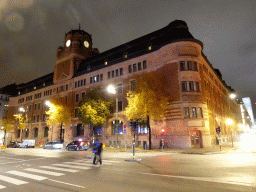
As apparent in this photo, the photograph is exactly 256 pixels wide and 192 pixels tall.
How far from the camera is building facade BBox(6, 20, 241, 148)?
28641 millimetres

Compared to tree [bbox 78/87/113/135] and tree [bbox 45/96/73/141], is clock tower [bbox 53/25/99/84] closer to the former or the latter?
tree [bbox 45/96/73/141]

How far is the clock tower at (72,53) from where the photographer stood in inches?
1917

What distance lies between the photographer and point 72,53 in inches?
1912

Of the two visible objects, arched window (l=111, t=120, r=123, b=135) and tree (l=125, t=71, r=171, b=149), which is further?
arched window (l=111, t=120, r=123, b=135)

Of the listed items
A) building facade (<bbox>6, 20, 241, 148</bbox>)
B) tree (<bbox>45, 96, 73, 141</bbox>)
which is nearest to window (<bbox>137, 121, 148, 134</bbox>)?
building facade (<bbox>6, 20, 241, 148</bbox>)

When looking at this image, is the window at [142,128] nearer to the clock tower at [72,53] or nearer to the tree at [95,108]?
the tree at [95,108]

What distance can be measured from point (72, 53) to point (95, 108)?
21.7m

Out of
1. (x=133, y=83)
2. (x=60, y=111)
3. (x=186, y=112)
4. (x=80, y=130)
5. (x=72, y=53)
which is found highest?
(x=72, y=53)

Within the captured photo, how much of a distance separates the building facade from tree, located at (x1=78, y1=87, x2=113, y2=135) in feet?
9.95

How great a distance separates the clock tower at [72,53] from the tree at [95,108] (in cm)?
1526

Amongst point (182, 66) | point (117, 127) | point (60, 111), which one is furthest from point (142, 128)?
point (60, 111)

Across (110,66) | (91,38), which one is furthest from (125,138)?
(91,38)

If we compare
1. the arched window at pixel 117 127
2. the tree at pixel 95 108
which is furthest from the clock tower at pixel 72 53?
the arched window at pixel 117 127

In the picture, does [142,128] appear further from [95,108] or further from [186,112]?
[95,108]
